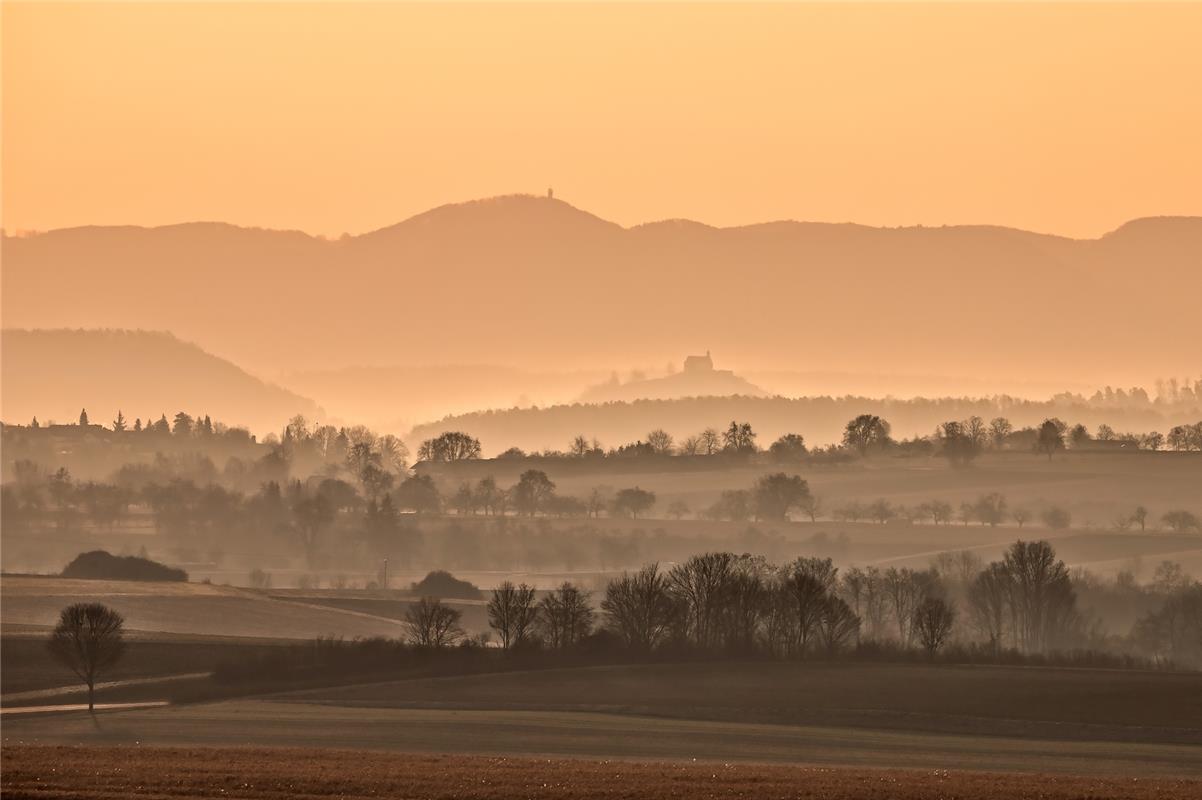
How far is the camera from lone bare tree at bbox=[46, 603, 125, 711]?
101 m

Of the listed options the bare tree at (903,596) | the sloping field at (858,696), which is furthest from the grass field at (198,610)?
the sloping field at (858,696)

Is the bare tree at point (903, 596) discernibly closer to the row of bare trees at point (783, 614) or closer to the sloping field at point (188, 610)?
the row of bare trees at point (783, 614)

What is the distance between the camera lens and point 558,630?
404ft

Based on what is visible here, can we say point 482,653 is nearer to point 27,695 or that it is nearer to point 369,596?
point 27,695

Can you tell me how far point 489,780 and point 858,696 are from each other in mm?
33975

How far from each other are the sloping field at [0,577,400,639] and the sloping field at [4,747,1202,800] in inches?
2247

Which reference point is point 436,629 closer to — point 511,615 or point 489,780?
point 511,615

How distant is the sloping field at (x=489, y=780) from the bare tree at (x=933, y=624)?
164ft

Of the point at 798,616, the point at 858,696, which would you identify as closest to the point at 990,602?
the point at 798,616

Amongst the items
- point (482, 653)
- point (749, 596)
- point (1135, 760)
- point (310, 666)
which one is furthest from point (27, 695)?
point (1135, 760)

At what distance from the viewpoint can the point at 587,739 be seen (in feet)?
267

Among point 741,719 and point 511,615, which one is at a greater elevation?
point 511,615

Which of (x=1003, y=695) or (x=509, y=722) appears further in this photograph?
(x=1003, y=695)

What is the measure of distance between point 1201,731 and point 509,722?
2879cm
